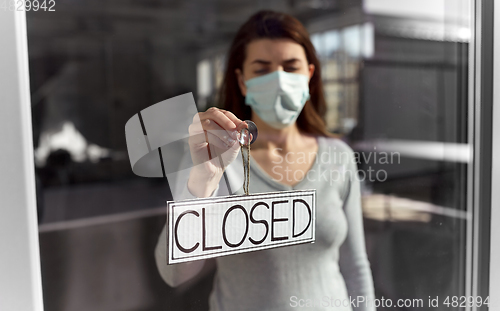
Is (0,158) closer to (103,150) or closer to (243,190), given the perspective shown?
(103,150)

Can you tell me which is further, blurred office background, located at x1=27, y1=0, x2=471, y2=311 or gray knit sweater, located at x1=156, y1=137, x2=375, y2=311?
gray knit sweater, located at x1=156, y1=137, x2=375, y2=311

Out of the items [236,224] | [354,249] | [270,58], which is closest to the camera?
[236,224]

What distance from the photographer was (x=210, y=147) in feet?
2.42

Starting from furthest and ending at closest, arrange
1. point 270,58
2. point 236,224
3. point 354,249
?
point 354,249 < point 270,58 < point 236,224

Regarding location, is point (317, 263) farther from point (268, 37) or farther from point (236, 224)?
point (268, 37)

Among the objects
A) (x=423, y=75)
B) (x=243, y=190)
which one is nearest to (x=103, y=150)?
(x=243, y=190)

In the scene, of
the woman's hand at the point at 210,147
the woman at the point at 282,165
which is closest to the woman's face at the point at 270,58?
the woman at the point at 282,165

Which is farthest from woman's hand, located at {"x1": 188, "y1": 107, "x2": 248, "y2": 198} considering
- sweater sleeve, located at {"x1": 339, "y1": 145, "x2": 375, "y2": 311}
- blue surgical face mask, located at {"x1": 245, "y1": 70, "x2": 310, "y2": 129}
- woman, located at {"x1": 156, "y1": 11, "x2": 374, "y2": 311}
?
sweater sleeve, located at {"x1": 339, "y1": 145, "x2": 375, "y2": 311}

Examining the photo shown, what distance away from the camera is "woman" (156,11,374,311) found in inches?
31.1

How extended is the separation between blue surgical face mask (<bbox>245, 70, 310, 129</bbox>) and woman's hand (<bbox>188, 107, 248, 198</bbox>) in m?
0.11

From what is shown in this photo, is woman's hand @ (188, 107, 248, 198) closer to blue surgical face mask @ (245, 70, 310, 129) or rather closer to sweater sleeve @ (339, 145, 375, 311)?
blue surgical face mask @ (245, 70, 310, 129)

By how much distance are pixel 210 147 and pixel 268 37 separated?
321 millimetres

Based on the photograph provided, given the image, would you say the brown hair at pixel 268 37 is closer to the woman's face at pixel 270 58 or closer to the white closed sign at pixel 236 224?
the woman's face at pixel 270 58

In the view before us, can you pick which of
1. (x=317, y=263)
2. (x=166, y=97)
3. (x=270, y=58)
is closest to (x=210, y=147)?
(x=166, y=97)
